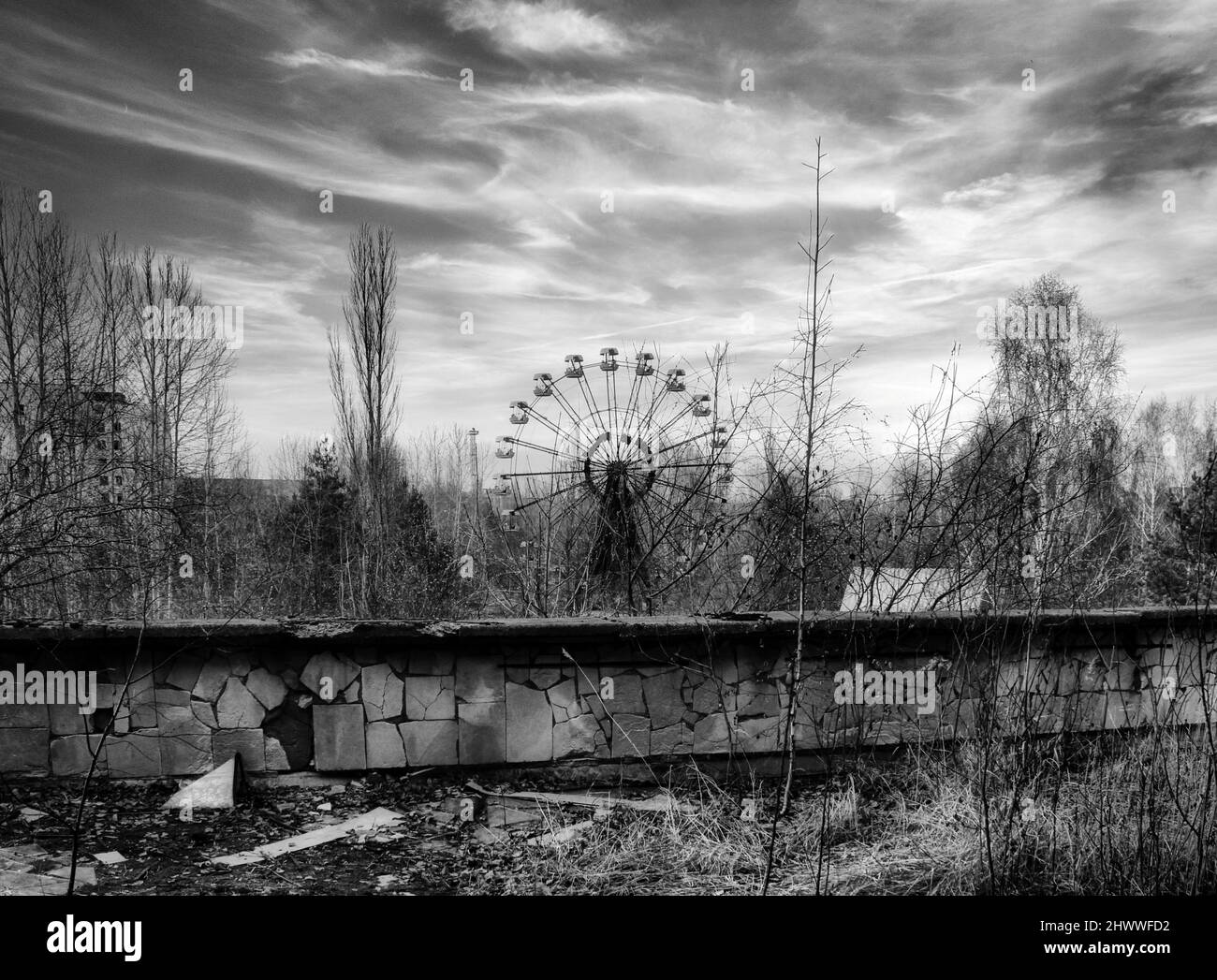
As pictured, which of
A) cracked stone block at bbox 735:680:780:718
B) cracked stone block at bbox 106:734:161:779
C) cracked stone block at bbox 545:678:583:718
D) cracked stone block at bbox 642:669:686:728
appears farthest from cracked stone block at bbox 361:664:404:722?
cracked stone block at bbox 735:680:780:718

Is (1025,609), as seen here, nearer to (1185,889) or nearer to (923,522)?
(923,522)

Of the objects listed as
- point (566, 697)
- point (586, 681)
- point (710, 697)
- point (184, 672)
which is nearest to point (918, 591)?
point (710, 697)

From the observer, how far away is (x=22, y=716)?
5.45 m

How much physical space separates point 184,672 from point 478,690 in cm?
192

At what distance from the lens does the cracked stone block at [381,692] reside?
5688 millimetres

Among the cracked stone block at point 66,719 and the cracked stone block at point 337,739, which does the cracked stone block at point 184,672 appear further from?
the cracked stone block at point 337,739

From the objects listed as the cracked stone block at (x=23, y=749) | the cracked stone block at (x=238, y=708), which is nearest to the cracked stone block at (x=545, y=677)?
the cracked stone block at (x=238, y=708)

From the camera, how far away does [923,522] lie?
6578 mm

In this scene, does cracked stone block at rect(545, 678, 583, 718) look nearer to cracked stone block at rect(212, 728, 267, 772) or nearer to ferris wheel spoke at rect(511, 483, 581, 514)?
cracked stone block at rect(212, 728, 267, 772)

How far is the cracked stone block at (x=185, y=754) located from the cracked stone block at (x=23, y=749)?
72 centimetres

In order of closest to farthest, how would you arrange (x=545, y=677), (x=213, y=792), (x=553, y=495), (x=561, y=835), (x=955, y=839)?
(x=955, y=839) → (x=561, y=835) → (x=213, y=792) → (x=545, y=677) → (x=553, y=495)

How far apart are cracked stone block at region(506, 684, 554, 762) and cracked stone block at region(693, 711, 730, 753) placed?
103cm

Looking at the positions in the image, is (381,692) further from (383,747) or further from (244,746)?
(244,746)
